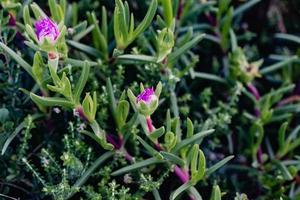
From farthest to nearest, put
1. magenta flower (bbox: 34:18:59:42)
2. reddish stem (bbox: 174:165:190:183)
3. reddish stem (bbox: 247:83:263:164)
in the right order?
reddish stem (bbox: 247:83:263:164) < reddish stem (bbox: 174:165:190:183) < magenta flower (bbox: 34:18:59:42)

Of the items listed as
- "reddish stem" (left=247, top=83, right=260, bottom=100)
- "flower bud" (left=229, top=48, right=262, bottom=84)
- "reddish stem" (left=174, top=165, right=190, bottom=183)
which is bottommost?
"reddish stem" (left=174, top=165, right=190, bottom=183)

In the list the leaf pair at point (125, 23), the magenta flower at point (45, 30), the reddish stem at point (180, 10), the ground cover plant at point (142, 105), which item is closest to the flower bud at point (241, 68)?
the ground cover plant at point (142, 105)

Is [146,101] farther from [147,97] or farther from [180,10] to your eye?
[180,10]

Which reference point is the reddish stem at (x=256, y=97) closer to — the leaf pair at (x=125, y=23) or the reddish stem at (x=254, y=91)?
the reddish stem at (x=254, y=91)

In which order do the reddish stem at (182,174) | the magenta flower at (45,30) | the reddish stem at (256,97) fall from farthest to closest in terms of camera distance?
the reddish stem at (256,97), the reddish stem at (182,174), the magenta flower at (45,30)

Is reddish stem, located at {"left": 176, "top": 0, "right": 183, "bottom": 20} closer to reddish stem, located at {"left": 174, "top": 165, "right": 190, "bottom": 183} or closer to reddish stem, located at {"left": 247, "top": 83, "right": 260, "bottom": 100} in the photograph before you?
reddish stem, located at {"left": 247, "top": 83, "right": 260, "bottom": 100}

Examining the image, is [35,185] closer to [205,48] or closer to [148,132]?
[148,132]

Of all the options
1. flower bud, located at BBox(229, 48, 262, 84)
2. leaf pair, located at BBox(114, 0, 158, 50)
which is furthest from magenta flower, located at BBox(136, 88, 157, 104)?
flower bud, located at BBox(229, 48, 262, 84)

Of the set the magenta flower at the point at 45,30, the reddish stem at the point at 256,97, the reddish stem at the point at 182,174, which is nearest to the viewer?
the magenta flower at the point at 45,30

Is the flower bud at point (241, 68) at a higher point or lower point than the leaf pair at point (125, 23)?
lower
